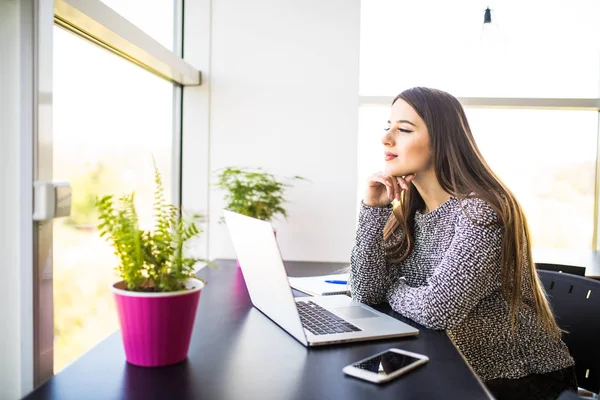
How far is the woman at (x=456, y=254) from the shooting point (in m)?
1.32

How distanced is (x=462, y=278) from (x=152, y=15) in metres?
1.73

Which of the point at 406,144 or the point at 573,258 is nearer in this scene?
the point at 406,144

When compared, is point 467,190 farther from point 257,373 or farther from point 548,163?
point 548,163

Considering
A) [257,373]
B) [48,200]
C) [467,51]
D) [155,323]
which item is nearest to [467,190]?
[257,373]

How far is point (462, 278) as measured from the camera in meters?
1.29

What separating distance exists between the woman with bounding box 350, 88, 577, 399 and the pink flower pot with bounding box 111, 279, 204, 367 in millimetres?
590

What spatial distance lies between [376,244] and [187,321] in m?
0.72

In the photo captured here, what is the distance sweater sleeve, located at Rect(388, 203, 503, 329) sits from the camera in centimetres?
128

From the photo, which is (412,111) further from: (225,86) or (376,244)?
(225,86)

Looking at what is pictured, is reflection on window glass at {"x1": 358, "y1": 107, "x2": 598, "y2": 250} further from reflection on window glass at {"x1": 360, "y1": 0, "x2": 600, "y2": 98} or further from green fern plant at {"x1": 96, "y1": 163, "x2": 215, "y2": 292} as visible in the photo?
green fern plant at {"x1": 96, "y1": 163, "x2": 215, "y2": 292}

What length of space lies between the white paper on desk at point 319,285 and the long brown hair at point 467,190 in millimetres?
224

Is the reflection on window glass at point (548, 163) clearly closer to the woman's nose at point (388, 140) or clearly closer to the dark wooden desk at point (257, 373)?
the woman's nose at point (388, 140)

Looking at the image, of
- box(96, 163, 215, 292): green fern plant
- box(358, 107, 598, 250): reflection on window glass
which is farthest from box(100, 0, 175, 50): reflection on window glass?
box(358, 107, 598, 250): reflection on window glass

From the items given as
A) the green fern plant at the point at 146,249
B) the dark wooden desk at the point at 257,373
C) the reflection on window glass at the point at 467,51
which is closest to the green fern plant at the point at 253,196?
the reflection on window glass at the point at 467,51
